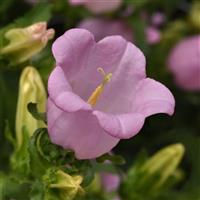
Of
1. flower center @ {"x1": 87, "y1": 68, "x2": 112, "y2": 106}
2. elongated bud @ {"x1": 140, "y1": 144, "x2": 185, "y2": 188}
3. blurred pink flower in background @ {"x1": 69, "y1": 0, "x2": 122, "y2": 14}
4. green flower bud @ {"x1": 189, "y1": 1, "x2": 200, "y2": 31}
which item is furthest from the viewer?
green flower bud @ {"x1": 189, "y1": 1, "x2": 200, "y2": 31}

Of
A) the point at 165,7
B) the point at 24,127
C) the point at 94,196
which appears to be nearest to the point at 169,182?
the point at 94,196

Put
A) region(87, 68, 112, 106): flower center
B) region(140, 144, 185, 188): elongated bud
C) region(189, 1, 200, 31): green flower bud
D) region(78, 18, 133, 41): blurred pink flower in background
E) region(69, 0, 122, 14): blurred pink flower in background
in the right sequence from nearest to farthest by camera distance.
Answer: region(87, 68, 112, 106): flower center, region(140, 144, 185, 188): elongated bud, region(69, 0, 122, 14): blurred pink flower in background, region(78, 18, 133, 41): blurred pink flower in background, region(189, 1, 200, 31): green flower bud

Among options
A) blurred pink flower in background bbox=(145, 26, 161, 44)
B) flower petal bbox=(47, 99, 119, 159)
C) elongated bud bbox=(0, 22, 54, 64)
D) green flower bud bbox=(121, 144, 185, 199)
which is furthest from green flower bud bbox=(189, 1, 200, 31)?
flower petal bbox=(47, 99, 119, 159)

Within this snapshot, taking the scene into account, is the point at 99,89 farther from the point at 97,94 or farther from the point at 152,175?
the point at 152,175

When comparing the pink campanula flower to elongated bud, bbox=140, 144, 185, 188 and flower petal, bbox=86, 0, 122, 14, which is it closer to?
elongated bud, bbox=140, 144, 185, 188

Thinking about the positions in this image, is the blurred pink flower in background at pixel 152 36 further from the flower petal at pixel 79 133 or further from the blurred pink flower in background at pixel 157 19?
the flower petal at pixel 79 133

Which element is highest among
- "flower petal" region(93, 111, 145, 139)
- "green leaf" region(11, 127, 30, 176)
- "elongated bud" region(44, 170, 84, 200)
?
"flower petal" region(93, 111, 145, 139)

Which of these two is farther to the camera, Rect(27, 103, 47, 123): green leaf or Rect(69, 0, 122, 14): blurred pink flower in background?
Rect(69, 0, 122, 14): blurred pink flower in background

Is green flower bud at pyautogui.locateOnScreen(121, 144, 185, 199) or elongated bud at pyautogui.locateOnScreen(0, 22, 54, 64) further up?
elongated bud at pyautogui.locateOnScreen(0, 22, 54, 64)

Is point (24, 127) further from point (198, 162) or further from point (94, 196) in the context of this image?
point (198, 162)
